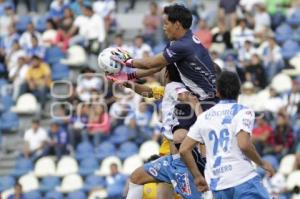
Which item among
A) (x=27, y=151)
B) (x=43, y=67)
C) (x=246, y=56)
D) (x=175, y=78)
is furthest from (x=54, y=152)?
(x=175, y=78)

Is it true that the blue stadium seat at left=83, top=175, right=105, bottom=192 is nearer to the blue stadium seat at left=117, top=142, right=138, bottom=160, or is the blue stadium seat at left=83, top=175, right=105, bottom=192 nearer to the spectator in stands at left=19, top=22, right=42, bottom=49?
the blue stadium seat at left=117, top=142, right=138, bottom=160

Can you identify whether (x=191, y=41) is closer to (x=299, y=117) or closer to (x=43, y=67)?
(x=299, y=117)

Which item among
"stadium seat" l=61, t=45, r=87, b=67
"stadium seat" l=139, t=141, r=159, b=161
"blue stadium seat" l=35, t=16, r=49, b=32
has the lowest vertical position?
"stadium seat" l=139, t=141, r=159, b=161

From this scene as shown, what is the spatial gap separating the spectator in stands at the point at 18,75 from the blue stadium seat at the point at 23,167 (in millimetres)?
1685

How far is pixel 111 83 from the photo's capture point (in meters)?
22.4

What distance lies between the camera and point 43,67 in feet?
78.9

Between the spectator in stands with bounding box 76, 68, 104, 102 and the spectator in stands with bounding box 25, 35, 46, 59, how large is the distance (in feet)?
6.25

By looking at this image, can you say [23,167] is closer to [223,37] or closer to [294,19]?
[223,37]

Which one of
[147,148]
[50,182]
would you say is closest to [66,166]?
[50,182]

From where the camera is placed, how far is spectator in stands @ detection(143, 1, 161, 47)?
24.5 metres

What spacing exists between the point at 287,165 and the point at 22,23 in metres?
8.45

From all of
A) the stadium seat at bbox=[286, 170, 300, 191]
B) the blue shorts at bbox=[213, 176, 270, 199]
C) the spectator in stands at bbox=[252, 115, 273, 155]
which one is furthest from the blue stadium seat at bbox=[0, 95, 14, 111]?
the blue shorts at bbox=[213, 176, 270, 199]

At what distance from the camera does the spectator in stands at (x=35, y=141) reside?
22.7m

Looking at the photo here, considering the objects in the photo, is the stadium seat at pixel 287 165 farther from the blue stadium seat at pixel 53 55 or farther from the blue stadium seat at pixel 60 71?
the blue stadium seat at pixel 53 55
